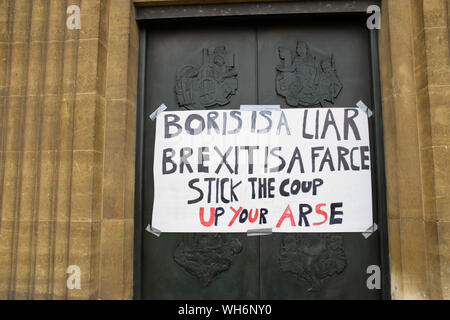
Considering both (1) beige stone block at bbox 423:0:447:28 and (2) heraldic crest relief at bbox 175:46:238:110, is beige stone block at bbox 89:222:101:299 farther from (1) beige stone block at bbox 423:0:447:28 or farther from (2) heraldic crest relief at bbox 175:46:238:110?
(1) beige stone block at bbox 423:0:447:28

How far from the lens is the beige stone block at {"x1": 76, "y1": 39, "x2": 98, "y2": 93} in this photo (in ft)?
9.88

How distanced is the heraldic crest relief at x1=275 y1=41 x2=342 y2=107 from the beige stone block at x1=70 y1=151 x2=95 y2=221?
7.01ft

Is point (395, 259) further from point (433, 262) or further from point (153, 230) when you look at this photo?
point (153, 230)

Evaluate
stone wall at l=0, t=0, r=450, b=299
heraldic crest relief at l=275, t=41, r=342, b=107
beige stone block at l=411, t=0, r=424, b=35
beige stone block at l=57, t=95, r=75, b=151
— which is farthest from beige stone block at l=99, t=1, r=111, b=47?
beige stone block at l=411, t=0, r=424, b=35

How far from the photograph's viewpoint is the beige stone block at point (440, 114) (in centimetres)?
274

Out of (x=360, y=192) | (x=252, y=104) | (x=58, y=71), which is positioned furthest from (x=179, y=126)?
(x=360, y=192)

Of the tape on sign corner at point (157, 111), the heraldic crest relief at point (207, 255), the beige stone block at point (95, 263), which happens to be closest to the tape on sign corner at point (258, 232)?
the heraldic crest relief at point (207, 255)

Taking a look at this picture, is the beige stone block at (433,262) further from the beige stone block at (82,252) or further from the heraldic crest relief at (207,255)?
the beige stone block at (82,252)

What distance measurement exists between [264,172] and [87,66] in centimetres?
214

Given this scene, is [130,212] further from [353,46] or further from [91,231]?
[353,46]

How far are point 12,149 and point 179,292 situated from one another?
7.45 feet

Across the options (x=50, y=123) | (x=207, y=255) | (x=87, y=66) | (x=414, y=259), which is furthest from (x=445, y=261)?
(x=50, y=123)

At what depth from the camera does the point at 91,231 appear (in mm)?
2865

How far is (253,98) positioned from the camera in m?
3.31
